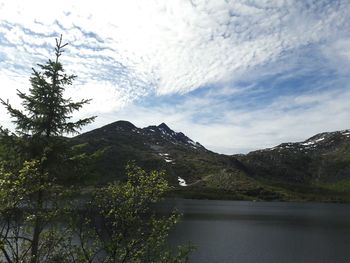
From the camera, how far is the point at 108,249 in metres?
17.0

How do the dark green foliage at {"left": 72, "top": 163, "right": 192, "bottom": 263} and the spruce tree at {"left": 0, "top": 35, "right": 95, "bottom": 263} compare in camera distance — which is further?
the spruce tree at {"left": 0, "top": 35, "right": 95, "bottom": 263}

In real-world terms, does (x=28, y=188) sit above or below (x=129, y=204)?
above

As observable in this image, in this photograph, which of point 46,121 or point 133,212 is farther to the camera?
point 46,121

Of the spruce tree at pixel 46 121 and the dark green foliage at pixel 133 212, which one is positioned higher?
the spruce tree at pixel 46 121

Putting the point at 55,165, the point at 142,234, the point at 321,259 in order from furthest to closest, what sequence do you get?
the point at 321,259 → the point at 55,165 → the point at 142,234

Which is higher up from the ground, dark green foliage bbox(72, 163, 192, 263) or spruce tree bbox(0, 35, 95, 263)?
spruce tree bbox(0, 35, 95, 263)

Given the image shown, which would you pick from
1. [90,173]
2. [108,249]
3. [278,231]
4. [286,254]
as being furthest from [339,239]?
[108,249]

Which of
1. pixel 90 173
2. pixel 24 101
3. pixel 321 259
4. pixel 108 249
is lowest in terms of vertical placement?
pixel 321 259

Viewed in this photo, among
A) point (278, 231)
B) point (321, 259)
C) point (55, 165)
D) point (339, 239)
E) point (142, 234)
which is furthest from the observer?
point (278, 231)

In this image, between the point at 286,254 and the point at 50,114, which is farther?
the point at 286,254

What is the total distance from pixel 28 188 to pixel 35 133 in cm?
1126

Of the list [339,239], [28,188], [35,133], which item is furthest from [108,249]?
[339,239]

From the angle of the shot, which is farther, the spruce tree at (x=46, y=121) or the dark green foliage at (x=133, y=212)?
the spruce tree at (x=46, y=121)

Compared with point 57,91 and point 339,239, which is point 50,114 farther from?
point 339,239
